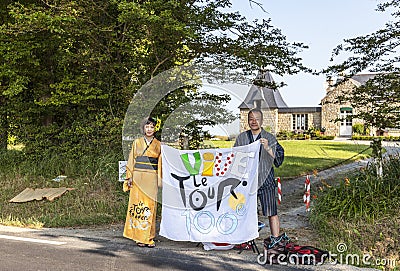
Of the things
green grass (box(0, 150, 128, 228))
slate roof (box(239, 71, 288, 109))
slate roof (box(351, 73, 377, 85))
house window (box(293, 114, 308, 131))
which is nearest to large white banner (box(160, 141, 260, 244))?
slate roof (box(239, 71, 288, 109))

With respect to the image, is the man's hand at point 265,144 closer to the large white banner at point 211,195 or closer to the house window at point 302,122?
the large white banner at point 211,195

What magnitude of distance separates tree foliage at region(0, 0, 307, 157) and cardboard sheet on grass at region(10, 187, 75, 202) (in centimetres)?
171

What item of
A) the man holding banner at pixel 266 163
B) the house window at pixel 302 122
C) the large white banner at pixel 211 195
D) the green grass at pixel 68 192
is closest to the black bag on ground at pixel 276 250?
the man holding banner at pixel 266 163

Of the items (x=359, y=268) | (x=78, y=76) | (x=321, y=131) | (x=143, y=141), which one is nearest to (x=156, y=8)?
(x=78, y=76)

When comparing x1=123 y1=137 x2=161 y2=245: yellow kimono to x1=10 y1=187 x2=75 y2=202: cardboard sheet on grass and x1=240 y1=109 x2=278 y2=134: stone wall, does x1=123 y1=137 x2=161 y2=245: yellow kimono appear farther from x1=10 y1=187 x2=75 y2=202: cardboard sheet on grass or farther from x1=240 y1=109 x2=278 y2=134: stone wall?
x1=10 y1=187 x2=75 y2=202: cardboard sheet on grass

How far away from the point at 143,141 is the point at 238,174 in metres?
1.45

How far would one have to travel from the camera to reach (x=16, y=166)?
1155cm

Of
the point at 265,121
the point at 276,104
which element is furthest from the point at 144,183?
the point at 276,104

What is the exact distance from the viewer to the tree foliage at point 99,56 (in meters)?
9.16

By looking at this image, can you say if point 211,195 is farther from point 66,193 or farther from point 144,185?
point 66,193

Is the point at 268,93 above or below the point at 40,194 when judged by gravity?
above

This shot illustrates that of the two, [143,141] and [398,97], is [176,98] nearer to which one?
[143,141]

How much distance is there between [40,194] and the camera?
899cm

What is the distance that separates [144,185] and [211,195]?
98 cm
